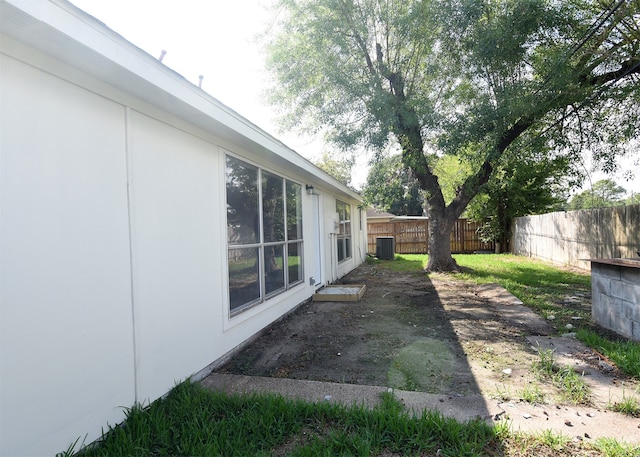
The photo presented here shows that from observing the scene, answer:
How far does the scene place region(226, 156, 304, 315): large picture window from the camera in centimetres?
412

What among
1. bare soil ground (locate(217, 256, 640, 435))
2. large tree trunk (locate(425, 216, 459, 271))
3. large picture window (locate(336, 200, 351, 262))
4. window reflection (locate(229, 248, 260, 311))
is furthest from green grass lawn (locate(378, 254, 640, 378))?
window reflection (locate(229, 248, 260, 311))

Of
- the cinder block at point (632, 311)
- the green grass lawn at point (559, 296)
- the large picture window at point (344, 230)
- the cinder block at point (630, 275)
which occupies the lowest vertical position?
the green grass lawn at point (559, 296)

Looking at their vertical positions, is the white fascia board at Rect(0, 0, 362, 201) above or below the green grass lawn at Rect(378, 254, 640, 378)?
above

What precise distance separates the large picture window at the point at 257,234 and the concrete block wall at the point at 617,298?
4463mm

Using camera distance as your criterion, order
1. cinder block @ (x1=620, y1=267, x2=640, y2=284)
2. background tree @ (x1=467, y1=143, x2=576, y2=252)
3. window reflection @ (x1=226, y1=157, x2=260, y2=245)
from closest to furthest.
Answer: cinder block @ (x1=620, y1=267, x2=640, y2=284), window reflection @ (x1=226, y1=157, x2=260, y2=245), background tree @ (x1=467, y1=143, x2=576, y2=252)

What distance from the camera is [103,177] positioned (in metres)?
2.35

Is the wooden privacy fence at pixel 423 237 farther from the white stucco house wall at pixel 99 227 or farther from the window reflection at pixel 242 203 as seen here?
the white stucco house wall at pixel 99 227

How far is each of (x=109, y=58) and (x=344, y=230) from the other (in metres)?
9.24

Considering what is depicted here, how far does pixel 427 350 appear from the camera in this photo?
3.95 meters

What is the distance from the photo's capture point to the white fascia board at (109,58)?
1.69 meters

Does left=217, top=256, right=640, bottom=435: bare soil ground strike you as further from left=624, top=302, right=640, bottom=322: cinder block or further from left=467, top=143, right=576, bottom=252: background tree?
left=467, top=143, right=576, bottom=252: background tree

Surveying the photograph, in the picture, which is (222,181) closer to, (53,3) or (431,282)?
(53,3)

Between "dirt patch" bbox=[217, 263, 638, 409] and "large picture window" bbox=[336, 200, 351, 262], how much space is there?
151 inches

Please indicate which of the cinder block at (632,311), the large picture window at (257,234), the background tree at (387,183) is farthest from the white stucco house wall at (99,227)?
the background tree at (387,183)
